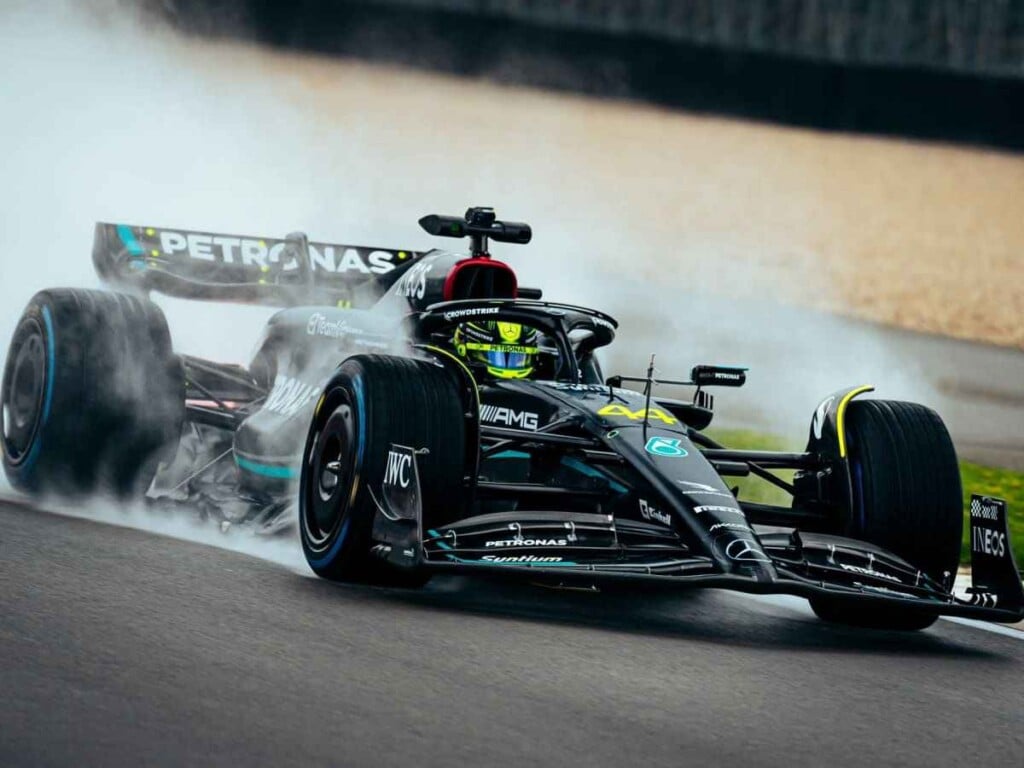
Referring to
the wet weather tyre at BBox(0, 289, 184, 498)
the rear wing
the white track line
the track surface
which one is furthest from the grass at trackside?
the track surface

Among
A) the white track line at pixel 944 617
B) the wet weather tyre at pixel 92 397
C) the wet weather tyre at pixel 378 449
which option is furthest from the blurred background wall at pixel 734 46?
the wet weather tyre at pixel 378 449

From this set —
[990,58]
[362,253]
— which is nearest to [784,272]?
[990,58]

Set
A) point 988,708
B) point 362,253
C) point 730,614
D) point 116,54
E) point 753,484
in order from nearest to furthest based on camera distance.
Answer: point 988,708
point 730,614
point 362,253
point 753,484
point 116,54

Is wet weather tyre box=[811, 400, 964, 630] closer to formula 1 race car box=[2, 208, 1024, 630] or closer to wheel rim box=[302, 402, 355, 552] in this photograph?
formula 1 race car box=[2, 208, 1024, 630]

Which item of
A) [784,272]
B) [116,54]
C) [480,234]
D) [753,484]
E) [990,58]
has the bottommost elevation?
[753,484]

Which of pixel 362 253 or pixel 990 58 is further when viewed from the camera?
pixel 990 58

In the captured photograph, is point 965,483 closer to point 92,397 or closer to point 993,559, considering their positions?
point 993,559

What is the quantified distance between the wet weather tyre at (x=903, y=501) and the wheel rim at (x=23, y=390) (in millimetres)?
3721

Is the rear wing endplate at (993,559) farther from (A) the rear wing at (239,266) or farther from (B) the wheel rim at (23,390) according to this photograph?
(B) the wheel rim at (23,390)

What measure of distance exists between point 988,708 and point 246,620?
7.74ft

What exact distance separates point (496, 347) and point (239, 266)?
7.91 ft

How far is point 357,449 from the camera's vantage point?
6.58 meters

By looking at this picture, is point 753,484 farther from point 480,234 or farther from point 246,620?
point 246,620

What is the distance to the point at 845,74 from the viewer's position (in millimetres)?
19938
